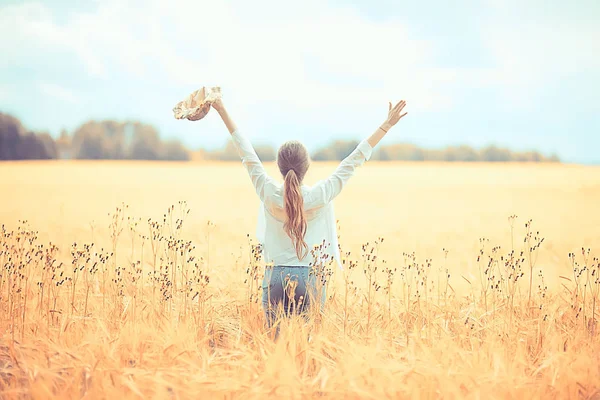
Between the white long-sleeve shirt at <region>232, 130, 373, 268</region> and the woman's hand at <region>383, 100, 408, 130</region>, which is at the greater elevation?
the woman's hand at <region>383, 100, 408, 130</region>

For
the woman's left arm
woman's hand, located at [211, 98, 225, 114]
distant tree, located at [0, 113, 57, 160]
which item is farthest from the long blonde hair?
distant tree, located at [0, 113, 57, 160]

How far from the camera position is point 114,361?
2674 mm

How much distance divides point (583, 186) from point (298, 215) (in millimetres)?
Answer: 12779

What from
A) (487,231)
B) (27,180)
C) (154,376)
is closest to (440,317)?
(154,376)

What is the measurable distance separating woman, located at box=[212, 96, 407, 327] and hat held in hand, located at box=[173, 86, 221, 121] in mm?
64

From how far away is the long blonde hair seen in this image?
2789mm

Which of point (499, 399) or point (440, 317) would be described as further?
point (440, 317)

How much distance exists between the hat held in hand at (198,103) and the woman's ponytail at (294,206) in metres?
0.67

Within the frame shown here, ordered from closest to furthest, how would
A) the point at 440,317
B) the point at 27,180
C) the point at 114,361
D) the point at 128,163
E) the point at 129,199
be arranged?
the point at 114,361 < the point at 440,317 < the point at 129,199 < the point at 27,180 < the point at 128,163

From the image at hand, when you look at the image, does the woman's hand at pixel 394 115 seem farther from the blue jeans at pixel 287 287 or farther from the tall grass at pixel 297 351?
the blue jeans at pixel 287 287

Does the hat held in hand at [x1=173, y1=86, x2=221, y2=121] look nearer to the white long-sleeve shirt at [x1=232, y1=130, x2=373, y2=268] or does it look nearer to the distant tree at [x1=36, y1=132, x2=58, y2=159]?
the white long-sleeve shirt at [x1=232, y1=130, x2=373, y2=268]

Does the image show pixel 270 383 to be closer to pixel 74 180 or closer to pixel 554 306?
pixel 554 306

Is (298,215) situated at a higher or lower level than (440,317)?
higher

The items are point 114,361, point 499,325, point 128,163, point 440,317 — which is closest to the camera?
point 114,361
